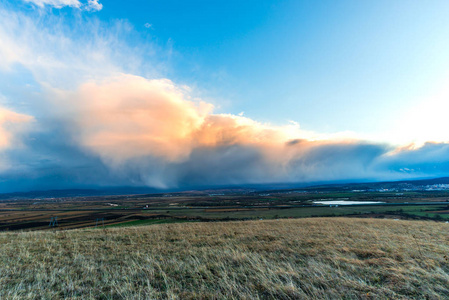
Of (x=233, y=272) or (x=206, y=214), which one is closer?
(x=233, y=272)

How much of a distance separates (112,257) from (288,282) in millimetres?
8818

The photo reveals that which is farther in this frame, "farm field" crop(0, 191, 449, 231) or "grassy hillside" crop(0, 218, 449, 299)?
"farm field" crop(0, 191, 449, 231)

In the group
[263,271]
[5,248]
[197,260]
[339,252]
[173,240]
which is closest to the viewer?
[263,271]

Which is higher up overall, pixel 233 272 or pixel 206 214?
pixel 233 272

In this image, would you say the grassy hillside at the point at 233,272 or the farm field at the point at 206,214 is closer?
the grassy hillside at the point at 233,272

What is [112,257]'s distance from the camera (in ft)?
34.7

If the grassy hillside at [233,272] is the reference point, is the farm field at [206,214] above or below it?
below

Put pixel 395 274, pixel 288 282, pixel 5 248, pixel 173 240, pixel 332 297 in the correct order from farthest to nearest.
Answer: pixel 173 240 → pixel 5 248 → pixel 395 274 → pixel 288 282 → pixel 332 297

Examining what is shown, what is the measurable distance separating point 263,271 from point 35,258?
1115 centimetres

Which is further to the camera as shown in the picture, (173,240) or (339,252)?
(173,240)

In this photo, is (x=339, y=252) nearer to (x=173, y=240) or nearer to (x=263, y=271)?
(x=263, y=271)

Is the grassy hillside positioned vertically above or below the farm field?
above

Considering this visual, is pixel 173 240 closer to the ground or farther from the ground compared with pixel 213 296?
closer to the ground

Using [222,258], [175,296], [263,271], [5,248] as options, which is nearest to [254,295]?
[263,271]
